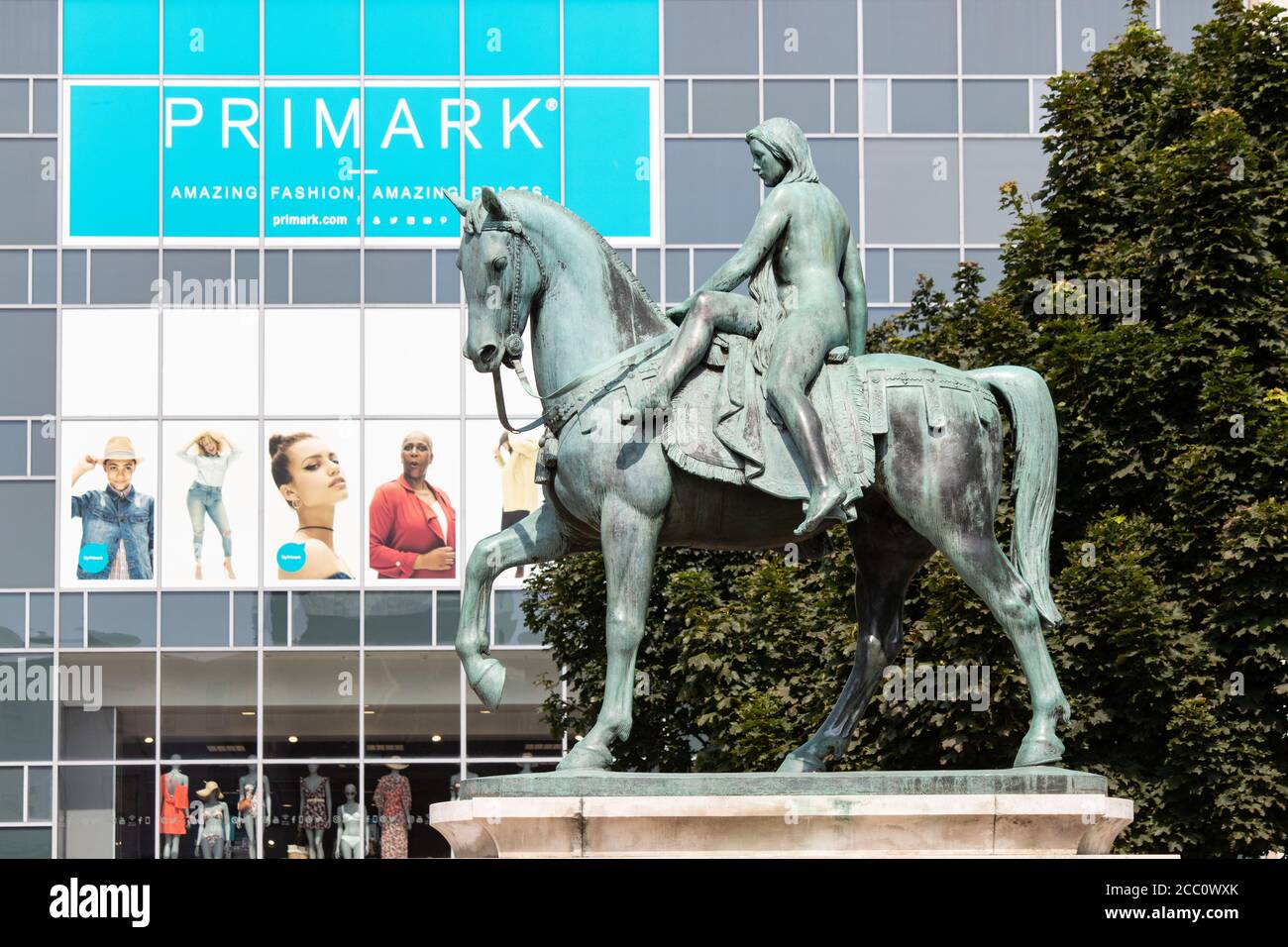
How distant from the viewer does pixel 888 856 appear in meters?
10.9

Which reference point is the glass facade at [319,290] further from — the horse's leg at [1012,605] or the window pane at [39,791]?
the horse's leg at [1012,605]

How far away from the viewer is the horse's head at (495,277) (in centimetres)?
1197

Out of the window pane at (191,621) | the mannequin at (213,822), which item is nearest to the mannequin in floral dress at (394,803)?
the mannequin at (213,822)

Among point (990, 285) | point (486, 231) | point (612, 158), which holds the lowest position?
point (486, 231)

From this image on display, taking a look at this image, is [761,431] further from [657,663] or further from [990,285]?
[990,285]

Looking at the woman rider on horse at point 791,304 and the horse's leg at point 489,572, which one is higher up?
the woman rider on horse at point 791,304

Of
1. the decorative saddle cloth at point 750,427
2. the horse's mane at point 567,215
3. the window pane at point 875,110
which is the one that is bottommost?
the decorative saddle cloth at point 750,427

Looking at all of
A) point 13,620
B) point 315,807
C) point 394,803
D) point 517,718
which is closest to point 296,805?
point 315,807

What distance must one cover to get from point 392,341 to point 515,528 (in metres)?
32.4

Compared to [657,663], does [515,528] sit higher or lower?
higher

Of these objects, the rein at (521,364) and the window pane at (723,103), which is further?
the window pane at (723,103)

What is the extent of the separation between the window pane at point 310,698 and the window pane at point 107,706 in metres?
2.49

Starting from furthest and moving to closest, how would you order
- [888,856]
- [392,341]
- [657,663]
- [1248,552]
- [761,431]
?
1. [392,341]
2. [657,663]
3. [1248,552]
4. [761,431]
5. [888,856]
